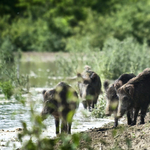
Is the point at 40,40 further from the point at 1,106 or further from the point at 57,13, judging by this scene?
the point at 1,106

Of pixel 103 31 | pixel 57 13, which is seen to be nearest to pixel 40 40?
pixel 103 31

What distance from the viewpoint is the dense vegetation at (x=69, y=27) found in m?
41.0

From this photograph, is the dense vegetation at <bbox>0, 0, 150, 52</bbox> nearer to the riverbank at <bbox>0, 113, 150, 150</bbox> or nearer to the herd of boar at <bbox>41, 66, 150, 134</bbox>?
the herd of boar at <bbox>41, 66, 150, 134</bbox>

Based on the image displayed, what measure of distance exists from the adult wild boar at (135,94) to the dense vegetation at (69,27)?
2641 cm

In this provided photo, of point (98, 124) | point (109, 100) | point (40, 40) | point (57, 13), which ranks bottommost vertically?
point (98, 124)

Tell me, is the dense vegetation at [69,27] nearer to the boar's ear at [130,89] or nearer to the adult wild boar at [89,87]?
the adult wild boar at [89,87]

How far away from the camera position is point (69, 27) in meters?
47.2

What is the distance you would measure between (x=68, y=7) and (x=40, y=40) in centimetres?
1206

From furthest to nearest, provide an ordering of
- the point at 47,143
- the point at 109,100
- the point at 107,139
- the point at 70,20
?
the point at 70,20 → the point at 109,100 → the point at 107,139 → the point at 47,143

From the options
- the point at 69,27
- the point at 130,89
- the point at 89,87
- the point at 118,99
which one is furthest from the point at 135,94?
the point at 69,27

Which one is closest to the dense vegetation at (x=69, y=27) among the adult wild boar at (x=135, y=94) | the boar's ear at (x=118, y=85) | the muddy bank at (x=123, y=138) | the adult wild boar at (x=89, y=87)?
the adult wild boar at (x=89, y=87)

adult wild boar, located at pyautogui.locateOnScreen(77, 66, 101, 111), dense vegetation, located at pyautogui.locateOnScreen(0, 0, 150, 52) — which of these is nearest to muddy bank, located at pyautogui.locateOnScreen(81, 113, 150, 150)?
adult wild boar, located at pyautogui.locateOnScreen(77, 66, 101, 111)

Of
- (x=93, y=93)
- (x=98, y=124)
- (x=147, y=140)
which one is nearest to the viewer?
(x=147, y=140)

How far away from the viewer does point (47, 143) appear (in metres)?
4.79
